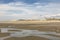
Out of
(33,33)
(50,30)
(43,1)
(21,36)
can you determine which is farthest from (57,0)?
(21,36)

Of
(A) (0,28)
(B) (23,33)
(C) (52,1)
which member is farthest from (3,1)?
(C) (52,1)

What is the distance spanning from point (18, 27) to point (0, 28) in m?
0.26

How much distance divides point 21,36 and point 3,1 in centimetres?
56

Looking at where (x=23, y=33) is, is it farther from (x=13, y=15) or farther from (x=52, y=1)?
(x=52, y=1)

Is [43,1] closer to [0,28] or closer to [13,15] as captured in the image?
[13,15]

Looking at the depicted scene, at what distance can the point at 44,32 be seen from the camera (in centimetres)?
197

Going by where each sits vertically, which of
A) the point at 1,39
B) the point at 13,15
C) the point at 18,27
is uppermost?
the point at 13,15

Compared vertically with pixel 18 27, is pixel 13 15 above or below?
above

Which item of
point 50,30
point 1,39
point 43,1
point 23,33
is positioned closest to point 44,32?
point 50,30

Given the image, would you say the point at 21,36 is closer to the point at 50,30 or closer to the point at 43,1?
the point at 50,30

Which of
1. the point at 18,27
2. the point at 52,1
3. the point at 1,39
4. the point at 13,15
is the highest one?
the point at 52,1

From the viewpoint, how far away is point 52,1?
2.01 m

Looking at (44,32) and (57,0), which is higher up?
(57,0)

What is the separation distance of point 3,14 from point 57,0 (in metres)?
0.79
